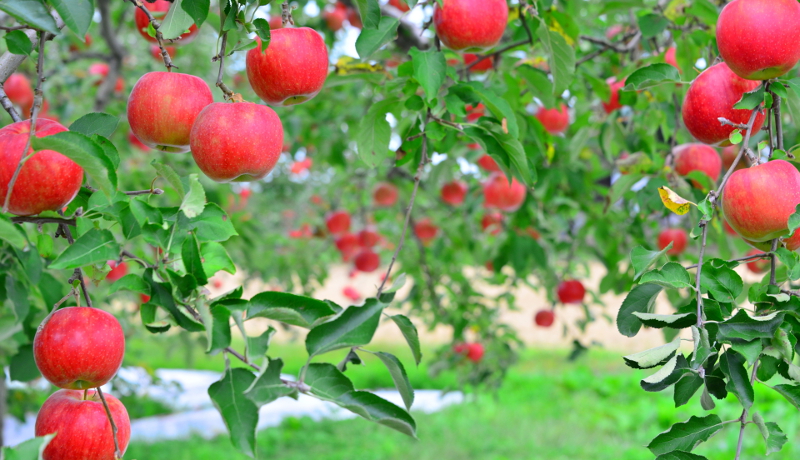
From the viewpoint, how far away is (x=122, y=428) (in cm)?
88

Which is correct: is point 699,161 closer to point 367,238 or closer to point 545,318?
point 545,318

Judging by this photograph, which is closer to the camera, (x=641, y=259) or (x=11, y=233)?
(x=11, y=233)

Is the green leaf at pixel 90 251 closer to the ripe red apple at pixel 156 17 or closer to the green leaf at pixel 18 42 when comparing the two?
the green leaf at pixel 18 42

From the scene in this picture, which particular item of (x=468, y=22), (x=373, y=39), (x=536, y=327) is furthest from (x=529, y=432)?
(x=373, y=39)

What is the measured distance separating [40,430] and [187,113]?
1.53 feet

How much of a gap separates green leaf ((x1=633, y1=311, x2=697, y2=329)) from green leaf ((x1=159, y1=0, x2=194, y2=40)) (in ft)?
2.33

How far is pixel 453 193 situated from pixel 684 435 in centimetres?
221

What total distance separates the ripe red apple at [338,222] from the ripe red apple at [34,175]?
9.02 ft

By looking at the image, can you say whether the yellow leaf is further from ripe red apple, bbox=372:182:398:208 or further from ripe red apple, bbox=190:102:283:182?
ripe red apple, bbox=372:182:398:208

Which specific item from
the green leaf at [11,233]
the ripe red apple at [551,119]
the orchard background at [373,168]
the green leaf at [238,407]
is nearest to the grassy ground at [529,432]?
the ripe red apple at [551,119]

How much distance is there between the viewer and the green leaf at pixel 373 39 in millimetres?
1027

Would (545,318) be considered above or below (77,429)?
above

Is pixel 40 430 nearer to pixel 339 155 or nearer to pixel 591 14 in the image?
pixel 339 155

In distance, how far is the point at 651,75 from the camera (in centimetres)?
104
